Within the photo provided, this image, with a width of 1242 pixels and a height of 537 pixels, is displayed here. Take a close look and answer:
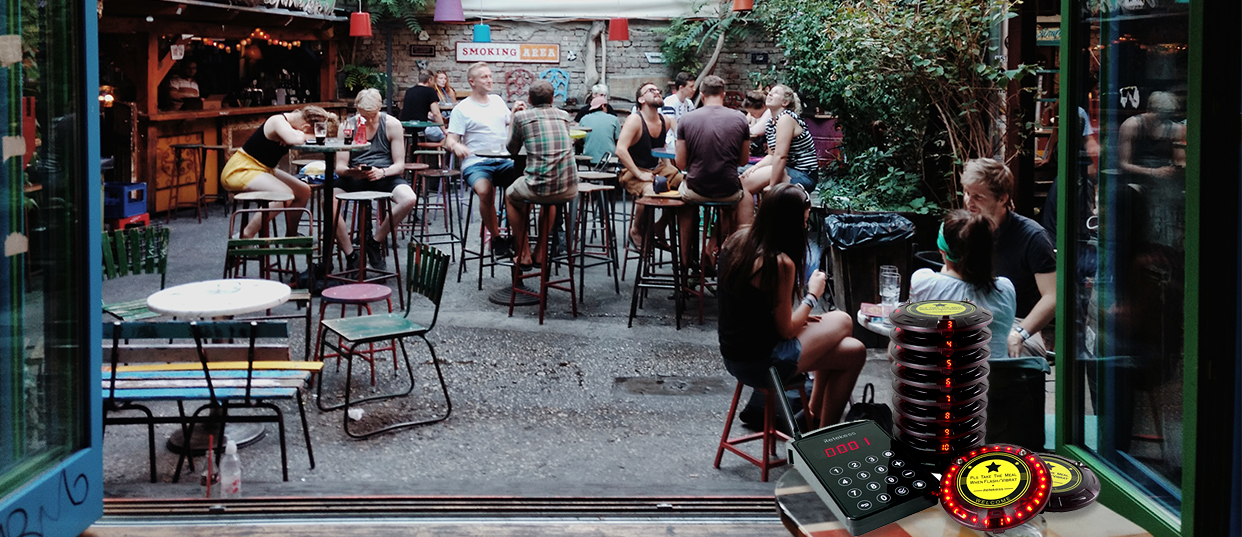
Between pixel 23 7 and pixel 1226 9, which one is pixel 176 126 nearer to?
pixel 23 7

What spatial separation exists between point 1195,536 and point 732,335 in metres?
2.11

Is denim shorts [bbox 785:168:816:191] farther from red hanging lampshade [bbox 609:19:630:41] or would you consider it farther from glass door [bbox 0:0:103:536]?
red hanging lampshade [bbox 609:19:630:41]

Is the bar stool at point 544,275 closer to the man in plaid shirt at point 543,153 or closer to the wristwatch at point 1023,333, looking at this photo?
the man in plaid shirt at point 543,153

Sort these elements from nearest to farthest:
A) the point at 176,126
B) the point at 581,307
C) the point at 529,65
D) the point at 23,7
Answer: the point at 23,7, the point at 581,307, the point at 176,126, the point at 529,65

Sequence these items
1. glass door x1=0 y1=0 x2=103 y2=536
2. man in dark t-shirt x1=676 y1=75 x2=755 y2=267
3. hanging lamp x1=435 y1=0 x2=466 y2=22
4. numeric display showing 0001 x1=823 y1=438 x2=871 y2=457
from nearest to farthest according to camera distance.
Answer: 1. numeric display showing 0001 x1=823 y1=438 x2=871 y2=457
2. glass door x1=0 y1=0 x2=103 y2=536
3. man in dark t-shirt x1=676 y1=75 x2=755 y2=267
4. hanging lamp x1=435 y1=0 x2=466 y2=22

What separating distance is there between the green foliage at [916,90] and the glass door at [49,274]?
4.93m

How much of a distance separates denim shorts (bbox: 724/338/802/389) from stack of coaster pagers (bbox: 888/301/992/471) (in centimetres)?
193

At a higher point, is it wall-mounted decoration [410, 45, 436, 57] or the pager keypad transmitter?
wall-mounted decoration [410, 45, 436, 57]

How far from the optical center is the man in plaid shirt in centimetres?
695

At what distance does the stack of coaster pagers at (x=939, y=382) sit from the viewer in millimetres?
2162

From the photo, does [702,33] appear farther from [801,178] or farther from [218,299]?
[218,299]

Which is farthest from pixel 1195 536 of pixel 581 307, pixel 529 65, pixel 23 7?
pixel 529 65

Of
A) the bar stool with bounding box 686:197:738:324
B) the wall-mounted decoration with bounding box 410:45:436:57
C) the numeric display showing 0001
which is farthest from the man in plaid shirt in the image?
the wall-mounted decoration with bounding box 410:45:436:57

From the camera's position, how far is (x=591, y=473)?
4312 mm
